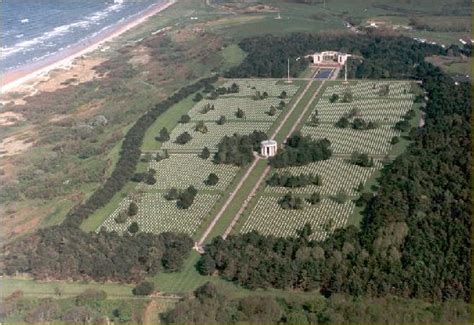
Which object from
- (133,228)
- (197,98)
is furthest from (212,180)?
(197,98)

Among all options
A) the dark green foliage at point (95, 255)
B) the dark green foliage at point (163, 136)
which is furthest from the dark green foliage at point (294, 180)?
the dark green foliage at point (163, 136)

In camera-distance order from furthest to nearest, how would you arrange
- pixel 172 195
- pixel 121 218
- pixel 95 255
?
pixel 172 195 < pixel 121 218 < pixel 95 255

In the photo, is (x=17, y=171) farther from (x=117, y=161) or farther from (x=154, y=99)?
(x=154, y=99)

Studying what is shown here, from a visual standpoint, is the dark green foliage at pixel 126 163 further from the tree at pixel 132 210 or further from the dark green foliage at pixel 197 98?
the tree at pixel 132 210

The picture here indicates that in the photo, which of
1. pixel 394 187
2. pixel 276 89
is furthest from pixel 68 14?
pixel 394 187

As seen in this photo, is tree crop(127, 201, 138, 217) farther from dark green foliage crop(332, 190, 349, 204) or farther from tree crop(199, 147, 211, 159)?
dark green foliage crop(332, 190, 349, 204)

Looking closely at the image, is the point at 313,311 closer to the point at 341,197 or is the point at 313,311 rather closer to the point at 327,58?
the point at 341,197
